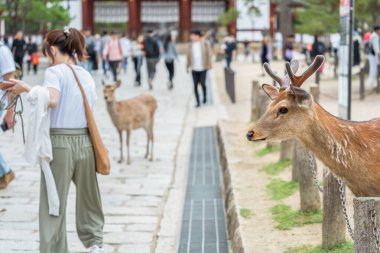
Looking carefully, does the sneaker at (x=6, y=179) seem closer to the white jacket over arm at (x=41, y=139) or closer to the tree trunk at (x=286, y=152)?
the white jacket over arm at (x=41, y=139)

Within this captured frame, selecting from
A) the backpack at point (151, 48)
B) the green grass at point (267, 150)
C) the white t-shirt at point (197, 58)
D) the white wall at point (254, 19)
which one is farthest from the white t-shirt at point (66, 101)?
the white wall at point (254, 19)

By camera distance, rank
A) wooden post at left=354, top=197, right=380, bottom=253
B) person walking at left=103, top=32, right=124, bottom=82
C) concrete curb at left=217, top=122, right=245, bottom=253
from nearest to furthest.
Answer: wooden post at left=354, top=197, right=380, bottom=253 → concrete curb at left=217, top=122, right=245, bottom=253 → person walking at left=103, top=32, right=124, bottom=82

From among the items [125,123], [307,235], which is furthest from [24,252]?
[125,123]

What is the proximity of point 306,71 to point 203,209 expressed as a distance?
3.33 meters

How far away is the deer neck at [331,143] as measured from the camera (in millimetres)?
4480

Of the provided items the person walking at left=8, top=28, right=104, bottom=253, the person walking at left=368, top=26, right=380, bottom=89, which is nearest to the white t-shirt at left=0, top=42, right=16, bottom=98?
the person walking at left=8, top=28, right=104, bottom=253

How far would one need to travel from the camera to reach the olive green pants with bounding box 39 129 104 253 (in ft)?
15.8

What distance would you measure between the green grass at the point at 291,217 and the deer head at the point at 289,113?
1698mm

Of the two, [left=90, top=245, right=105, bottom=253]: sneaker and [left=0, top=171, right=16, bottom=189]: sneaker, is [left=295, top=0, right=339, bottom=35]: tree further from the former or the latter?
[left=90, top=245, right=105, bottom=253]: sneaker

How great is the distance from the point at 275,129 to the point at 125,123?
531 centimetres

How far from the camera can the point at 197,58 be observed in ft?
52.6

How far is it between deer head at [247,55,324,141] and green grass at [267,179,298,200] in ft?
8.72

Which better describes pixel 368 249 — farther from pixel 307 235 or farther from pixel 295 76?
pixel 307 235

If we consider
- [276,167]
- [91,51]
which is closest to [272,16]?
[91,51]
